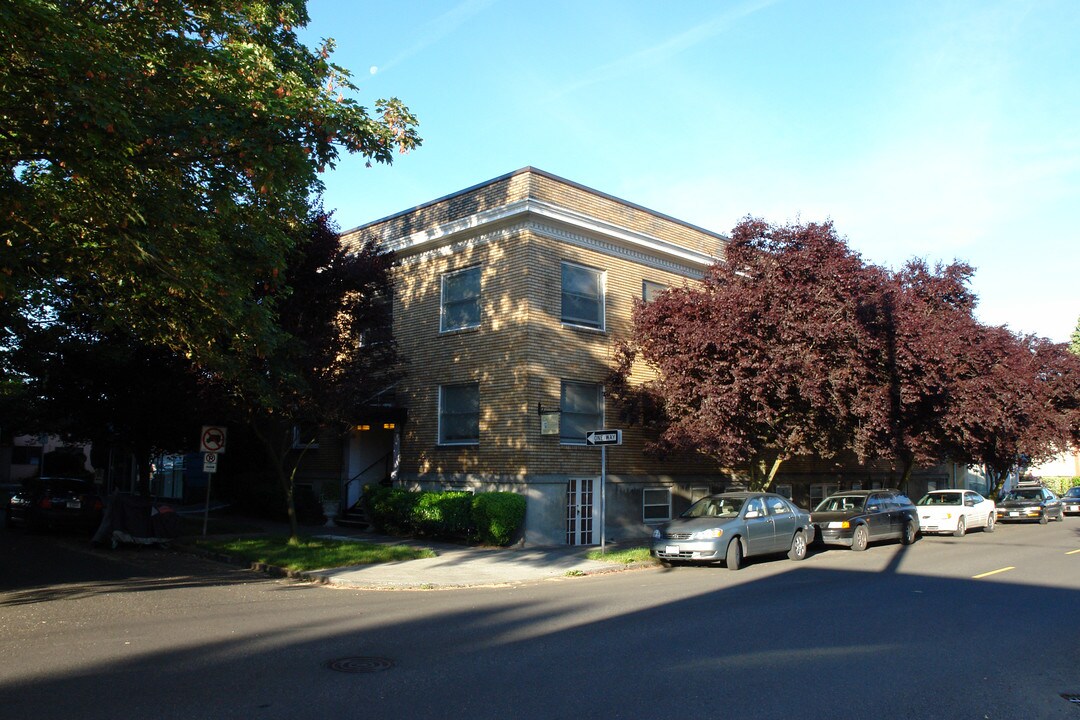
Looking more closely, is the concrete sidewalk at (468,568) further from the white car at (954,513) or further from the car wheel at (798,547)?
the white car at (954,513)

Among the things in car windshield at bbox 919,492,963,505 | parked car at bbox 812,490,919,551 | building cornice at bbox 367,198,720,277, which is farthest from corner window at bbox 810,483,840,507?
building cornice at bbox 367,198,720,277

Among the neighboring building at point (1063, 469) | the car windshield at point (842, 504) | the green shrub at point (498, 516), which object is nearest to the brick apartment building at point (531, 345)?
the green shrub at point (498, 516)

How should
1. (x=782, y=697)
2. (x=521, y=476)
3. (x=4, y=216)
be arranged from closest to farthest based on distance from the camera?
(x=782, y=697), (x=4, y=216), (x=521, y=476)

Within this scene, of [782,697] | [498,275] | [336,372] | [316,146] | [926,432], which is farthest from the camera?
[926,432]

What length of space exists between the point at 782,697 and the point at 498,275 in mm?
14865

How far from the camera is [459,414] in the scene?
20906mm

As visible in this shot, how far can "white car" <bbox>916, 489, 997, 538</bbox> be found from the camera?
969 inches

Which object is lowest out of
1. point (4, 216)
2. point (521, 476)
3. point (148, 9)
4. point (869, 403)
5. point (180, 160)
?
point (521, 476)

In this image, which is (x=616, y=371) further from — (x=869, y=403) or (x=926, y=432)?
(x=926, y=432)

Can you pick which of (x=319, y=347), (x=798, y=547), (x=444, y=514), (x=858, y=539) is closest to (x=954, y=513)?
(x=858, y=539)

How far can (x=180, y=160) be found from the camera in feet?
32.7

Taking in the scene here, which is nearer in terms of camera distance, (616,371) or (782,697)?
(782,697)

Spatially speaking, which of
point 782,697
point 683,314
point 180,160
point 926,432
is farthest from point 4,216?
point 926,432

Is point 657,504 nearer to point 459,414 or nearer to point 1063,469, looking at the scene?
point 459,414
